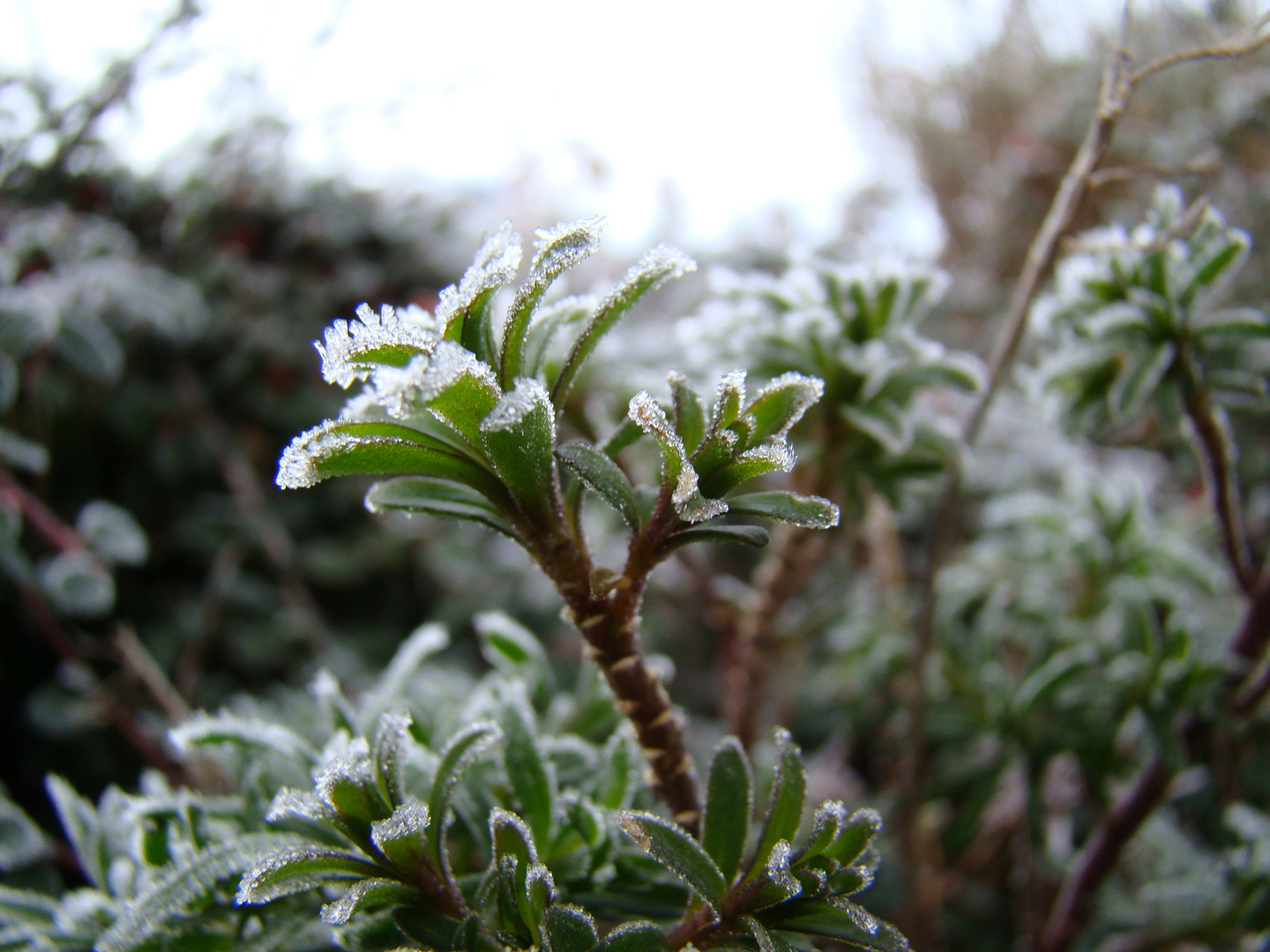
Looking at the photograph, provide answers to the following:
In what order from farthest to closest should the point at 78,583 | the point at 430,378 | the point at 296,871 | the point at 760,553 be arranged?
the point at 760,553, the point at 78,583, the point at 296,871, the point at 430,378

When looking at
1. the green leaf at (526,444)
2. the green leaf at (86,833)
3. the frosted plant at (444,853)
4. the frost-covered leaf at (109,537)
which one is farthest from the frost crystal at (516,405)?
the frost-covered leaf at (109,537)

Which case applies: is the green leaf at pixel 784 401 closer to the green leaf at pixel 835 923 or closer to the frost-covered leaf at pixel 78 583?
the green leaf at pixel 835 923

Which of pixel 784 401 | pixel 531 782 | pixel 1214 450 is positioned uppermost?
pixel 784 401

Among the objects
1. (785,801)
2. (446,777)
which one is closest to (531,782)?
(446,777)

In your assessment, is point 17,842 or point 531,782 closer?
point 531,782

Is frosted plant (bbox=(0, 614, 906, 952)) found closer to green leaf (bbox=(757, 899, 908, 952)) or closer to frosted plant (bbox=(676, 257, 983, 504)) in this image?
green leaf (bbox=(757, 899, 908, 952))

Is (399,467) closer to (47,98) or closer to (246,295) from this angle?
(47,98)

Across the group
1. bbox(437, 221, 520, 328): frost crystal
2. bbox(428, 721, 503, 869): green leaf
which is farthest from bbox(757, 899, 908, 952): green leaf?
bbox(437, 221, 520, 328): frost crystal

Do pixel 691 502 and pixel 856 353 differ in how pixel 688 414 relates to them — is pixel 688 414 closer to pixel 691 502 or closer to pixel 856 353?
pixel 691 502

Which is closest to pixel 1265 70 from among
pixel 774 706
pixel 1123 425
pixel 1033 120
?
pixel 1033 120
